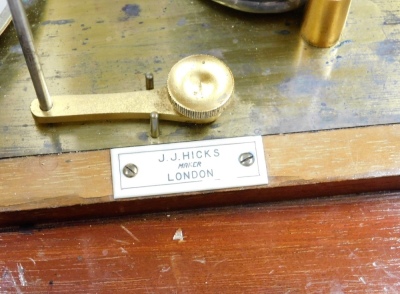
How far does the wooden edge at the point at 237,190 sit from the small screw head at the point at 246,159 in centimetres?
2

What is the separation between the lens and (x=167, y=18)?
82cm

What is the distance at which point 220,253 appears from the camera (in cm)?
68

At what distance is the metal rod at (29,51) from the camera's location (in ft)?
1.91

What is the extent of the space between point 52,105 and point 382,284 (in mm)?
472

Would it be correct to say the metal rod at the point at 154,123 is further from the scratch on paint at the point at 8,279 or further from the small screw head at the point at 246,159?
the scratch on paint at the point at 8,279

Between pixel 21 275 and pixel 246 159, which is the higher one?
pixel 246 159

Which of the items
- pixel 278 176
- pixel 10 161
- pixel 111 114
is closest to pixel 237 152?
pixel 278 176

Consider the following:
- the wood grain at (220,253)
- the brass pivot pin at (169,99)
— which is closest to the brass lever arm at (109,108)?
the brass pivot pin at (169,99)

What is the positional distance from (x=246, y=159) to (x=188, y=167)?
2.9 inches

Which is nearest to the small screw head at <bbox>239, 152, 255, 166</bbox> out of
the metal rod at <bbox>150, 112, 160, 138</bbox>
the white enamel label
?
the white enamel label

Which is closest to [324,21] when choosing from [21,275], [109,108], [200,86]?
[200,86]

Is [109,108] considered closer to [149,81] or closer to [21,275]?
[149,81]

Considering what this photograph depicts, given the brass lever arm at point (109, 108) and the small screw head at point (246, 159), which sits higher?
the brass lever arm at point (109, 108)

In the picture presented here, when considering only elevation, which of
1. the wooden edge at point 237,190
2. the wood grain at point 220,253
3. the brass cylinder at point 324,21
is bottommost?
the wood grain at point 220,253
